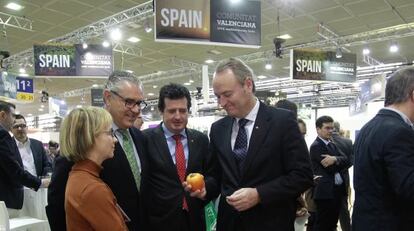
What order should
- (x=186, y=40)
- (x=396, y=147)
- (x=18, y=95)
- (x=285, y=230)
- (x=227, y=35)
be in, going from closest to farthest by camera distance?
(x=396, y=147), (x=285, y=230), (x=186, y=40), (x=227, y=35), (x=18, y=95)

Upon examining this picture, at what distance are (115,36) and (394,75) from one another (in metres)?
9.35

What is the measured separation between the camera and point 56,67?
9.53m

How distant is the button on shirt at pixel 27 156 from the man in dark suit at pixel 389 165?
4.60 m

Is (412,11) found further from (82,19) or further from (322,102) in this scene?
(322,102)

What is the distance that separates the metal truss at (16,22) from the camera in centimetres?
983

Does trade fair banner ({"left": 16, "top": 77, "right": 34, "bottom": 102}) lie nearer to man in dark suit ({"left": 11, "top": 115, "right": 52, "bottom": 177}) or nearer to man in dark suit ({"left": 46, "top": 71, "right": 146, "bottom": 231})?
man in dark suit ({"left": 11, "top": 115, "right": 52, "bottom": 177})

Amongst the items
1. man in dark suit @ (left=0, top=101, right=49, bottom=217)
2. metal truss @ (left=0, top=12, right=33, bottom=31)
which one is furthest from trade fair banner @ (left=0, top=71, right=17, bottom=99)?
man in dark suit @ (left=0, top=101, right=49, bottom=217)

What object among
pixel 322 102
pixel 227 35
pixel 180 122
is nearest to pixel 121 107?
pixel 180 122

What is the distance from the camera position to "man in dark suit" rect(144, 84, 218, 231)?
7.93 feet

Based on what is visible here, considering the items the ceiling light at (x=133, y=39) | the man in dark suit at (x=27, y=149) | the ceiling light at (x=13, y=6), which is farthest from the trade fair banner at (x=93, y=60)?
the man in dark suit at (x=27, y=149)

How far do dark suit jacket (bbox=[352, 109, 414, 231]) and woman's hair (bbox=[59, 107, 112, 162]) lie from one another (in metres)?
1.37

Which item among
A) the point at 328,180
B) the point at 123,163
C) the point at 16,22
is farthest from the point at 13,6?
the point at 123,163

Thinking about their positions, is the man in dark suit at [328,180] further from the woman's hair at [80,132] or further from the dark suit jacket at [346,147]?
the woman's hair at [80,132]

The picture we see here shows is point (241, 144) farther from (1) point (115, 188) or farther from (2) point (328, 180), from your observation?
(2) point (328, 180)
